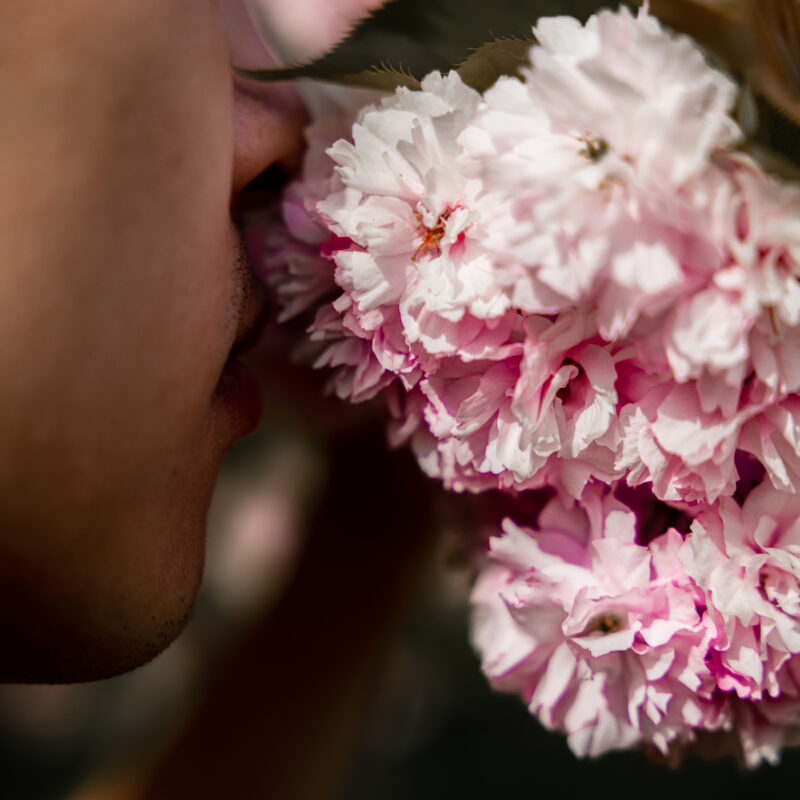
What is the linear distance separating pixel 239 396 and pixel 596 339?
13.0 inches

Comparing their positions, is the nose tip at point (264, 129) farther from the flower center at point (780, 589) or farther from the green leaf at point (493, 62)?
the flower center at point (780, 589)

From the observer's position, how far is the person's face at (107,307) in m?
0.49

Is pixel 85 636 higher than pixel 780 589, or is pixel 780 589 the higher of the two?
pixel 780 589

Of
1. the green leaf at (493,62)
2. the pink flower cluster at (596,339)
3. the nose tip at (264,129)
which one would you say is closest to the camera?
the pink flower cluster at (596,339)

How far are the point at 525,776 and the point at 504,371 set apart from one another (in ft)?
2.86

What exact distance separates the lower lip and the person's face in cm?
7

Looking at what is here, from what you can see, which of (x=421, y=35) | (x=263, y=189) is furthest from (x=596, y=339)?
(x=263, y=189)

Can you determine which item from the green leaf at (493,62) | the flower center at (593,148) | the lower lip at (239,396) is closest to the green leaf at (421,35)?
the green leaf at (493,62)

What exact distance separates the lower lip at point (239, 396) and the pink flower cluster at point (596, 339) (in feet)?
0.33

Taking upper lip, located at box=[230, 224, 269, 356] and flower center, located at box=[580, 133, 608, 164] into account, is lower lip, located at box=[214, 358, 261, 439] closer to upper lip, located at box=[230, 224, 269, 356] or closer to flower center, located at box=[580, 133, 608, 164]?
upper lip, located at box=[230, 224, 269, 356]

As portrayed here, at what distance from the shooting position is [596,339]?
508 mm

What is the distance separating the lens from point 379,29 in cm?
56

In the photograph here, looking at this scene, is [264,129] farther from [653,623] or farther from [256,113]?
[653,623]

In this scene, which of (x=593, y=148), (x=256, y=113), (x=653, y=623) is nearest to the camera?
(x=593, y=148)
